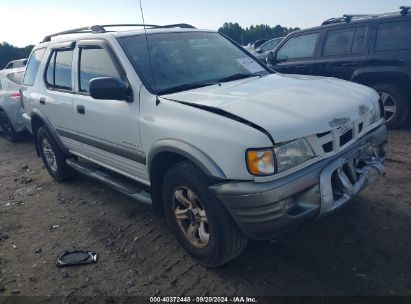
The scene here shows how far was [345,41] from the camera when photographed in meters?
6.47

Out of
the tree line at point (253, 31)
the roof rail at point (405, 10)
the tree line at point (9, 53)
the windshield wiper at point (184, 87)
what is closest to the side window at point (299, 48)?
the roof rail at point (405, 10)

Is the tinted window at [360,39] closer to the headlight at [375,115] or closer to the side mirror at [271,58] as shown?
the side mirror at [271,58]

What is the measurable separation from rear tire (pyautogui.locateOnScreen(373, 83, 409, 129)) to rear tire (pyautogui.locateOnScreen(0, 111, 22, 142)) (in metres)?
7.26

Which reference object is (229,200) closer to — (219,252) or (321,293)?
(219,252)

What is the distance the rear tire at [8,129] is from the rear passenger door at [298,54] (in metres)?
5.72

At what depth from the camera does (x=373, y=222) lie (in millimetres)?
3443

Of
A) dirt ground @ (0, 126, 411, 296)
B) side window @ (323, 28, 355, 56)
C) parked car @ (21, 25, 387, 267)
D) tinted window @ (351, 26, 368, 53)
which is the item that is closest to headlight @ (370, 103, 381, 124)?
parked car @ (21, 25, 387, 267)

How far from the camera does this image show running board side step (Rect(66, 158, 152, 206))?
11.4ft

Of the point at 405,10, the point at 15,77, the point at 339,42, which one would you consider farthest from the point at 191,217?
the point at 15,77

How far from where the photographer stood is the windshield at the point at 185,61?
329 centimetres

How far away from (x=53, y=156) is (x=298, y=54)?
4766 millimetres

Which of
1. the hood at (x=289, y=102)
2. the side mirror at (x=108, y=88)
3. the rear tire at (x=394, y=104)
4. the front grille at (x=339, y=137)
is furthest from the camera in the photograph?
the rear tire at (x=394, y=104)

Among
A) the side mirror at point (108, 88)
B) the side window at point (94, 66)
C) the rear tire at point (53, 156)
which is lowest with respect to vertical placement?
the rear tire at point (53, 156)

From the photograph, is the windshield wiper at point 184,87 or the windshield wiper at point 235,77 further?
the windshield wiper at point 235,77
